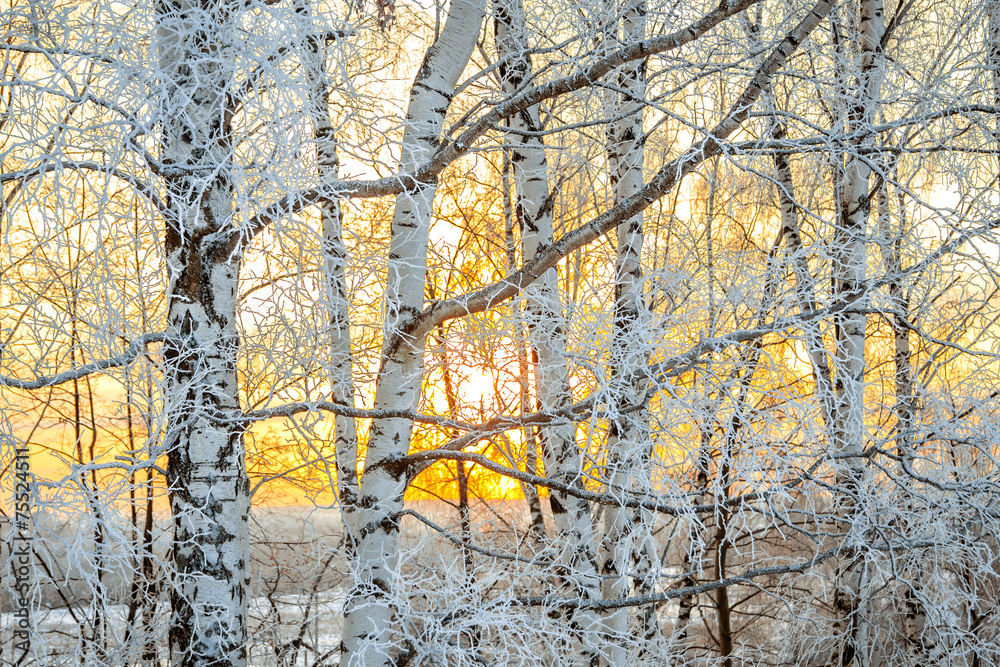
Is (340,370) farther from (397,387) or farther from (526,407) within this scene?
(526,407)

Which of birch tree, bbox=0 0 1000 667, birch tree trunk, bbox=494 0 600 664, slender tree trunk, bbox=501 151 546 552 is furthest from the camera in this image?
slender tree trunk, bbox=501 151 546 552

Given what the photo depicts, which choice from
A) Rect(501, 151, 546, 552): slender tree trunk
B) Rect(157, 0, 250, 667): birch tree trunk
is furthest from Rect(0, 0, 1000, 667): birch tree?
Rect(501, 151, 546, 552): slender tree trunk

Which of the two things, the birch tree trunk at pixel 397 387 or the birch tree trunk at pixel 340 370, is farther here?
the birch tree trunk at pixel 397 387

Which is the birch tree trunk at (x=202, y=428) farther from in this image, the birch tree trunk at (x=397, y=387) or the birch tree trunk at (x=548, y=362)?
the birch tree trunk at (x=548, y=362)

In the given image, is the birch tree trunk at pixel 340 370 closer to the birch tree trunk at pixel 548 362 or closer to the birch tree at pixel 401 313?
the birch tree at pixel 401 313

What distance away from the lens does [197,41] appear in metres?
3.09

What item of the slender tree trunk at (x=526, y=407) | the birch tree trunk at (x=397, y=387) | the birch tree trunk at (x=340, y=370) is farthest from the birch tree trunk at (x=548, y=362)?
the birch tree trunk at (x=340, y=370)

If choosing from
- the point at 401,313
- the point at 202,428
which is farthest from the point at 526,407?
the point at 202,428

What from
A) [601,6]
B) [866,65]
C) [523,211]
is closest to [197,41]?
[601,6]

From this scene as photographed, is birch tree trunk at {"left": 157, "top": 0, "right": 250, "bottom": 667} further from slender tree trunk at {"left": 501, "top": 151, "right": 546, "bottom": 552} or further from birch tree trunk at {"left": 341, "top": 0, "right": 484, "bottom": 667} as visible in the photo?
slender tree trunk at {"left": 501, "top": 151, "right": 546, "bottom": 552}

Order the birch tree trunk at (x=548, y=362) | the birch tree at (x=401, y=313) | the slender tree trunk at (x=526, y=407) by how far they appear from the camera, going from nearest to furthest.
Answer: the birch tree at (x=401, y=313) < the birch tree trunk at (x=548, y=362) < the slender tree trunk at (x=526, y=407)

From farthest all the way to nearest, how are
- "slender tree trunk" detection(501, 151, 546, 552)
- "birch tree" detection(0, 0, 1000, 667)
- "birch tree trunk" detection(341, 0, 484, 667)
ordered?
"slender tree trunk" detection(501, 151, 546, 552) → "birch tree trunk" detection(341, 0, 484, 667) → "birch tree" detection(0, 0, 1000, 667)

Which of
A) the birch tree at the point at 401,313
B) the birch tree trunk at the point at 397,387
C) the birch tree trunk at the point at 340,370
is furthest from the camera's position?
the birch tree trunk at the point at 397,387

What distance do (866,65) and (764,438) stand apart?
3.66 meters
